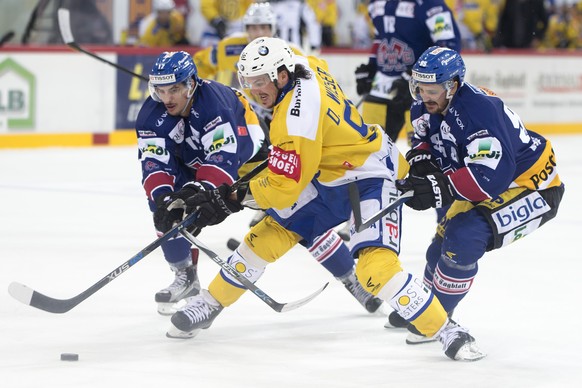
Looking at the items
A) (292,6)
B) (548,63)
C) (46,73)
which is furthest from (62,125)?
(548,63)

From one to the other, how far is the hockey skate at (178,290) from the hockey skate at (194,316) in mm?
410

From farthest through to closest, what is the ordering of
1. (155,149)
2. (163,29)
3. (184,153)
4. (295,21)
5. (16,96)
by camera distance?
1. (163,29)
2. (295,21)
3. (16,96)
4. (184,153)
5. (155,149)

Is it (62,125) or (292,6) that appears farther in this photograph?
(292,6)

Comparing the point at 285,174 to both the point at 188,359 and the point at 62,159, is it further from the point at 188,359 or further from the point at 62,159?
the point at 62,159

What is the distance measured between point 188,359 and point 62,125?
20.0ft

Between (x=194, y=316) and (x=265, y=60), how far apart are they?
925 millimetres

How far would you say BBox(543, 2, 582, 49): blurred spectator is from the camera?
13.9 meters

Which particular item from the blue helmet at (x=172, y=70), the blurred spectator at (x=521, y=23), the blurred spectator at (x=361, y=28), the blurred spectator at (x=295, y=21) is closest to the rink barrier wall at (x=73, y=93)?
the blurred spectator at (x=295, y=21)

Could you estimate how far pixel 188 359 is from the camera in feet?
13.0

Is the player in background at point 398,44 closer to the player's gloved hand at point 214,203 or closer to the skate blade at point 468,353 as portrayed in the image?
the player's gloved hand at point 214,203

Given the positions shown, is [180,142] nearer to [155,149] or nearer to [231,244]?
[155,149]

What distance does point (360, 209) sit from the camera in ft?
13.2

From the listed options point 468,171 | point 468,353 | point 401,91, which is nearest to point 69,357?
point 468,353

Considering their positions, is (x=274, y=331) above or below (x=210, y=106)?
below
